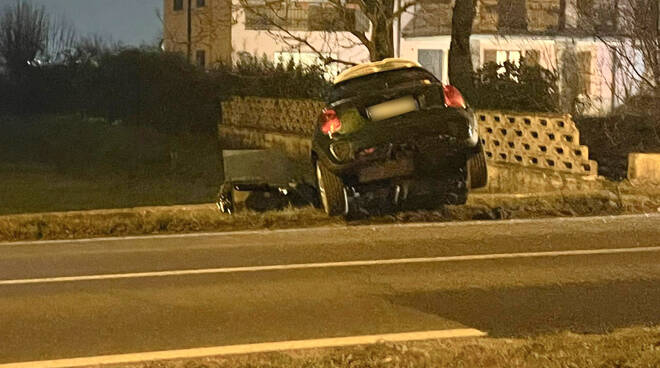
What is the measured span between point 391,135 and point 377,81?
0.76 m

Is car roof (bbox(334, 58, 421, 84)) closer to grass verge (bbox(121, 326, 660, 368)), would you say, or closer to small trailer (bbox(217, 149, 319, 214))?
small trailer (bbox(217, 149, 319, 214))

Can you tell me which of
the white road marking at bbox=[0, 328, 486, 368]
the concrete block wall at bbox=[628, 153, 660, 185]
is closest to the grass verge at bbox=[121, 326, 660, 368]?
the white road marking at bbox=[0, 328, 486, 368]

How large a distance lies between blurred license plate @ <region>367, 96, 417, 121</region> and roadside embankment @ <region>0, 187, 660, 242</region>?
1.26m

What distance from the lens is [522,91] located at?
18.8 m

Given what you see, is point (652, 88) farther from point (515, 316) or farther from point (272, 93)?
point (272, 93)

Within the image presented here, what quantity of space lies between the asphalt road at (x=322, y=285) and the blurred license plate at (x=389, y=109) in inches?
50.7

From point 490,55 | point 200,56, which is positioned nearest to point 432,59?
point 490,55

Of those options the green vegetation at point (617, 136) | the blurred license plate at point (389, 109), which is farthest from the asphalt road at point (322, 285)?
the green vegetation at point (617, 136)

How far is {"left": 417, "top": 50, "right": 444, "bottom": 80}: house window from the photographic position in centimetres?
3319

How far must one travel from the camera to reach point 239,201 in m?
13.0

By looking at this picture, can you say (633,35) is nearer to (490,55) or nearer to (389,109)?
(389,109)

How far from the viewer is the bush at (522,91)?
18734 mm

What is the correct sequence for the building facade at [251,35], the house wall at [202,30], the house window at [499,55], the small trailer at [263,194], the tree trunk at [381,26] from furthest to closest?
the house wall at [202,30]
the building facade at [251,35]
the house window at [499,55]
the tree trunk at [381,26]
the small trailer at [263,194]

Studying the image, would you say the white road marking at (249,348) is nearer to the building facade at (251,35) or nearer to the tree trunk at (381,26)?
the tree trunk at (381,26)
